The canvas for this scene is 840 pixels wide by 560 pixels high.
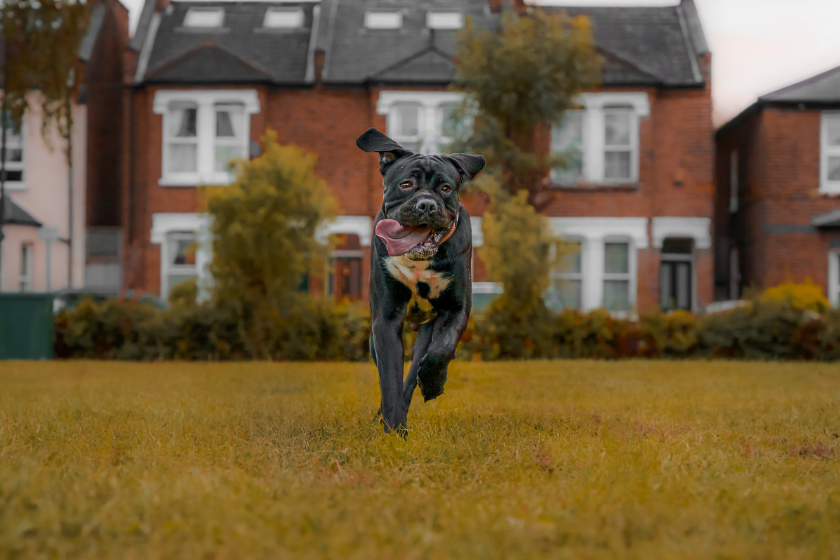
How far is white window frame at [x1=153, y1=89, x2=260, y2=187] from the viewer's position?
2127 cm

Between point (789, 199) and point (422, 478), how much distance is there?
1985 centimetres

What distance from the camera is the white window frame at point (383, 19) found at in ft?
76.4

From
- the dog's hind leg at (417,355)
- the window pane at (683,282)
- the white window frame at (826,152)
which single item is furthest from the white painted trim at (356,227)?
the dog's hind leg at (417,355)

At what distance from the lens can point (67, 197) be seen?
2225 centimetres

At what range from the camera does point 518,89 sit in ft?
59.1

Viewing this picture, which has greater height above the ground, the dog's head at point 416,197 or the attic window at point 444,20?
the attic window at point 444,20

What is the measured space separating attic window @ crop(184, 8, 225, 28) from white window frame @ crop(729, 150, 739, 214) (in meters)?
Answer: 14.9

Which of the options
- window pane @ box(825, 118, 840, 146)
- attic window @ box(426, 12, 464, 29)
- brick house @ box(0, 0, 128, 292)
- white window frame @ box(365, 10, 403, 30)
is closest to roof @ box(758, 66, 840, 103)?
window pane @ box(825, 118, 840, 146)

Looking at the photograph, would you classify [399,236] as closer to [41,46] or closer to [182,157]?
[41,46]

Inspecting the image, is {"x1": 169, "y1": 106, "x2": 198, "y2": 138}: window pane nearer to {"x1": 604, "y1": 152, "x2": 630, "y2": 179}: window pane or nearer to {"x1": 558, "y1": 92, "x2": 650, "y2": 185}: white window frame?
{"x1": 558, "y1": 92, "x2": 650, "y2": 185}: white window frame

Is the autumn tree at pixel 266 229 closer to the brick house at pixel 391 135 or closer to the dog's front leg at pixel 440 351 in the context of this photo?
the brick house at pixel 391 135

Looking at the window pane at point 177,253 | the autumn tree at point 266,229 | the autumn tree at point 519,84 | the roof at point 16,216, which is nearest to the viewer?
the autumn tree at point 266,229

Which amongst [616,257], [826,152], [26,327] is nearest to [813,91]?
[826,152]

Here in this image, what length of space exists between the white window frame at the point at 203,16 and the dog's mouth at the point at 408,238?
2055 centimetres
